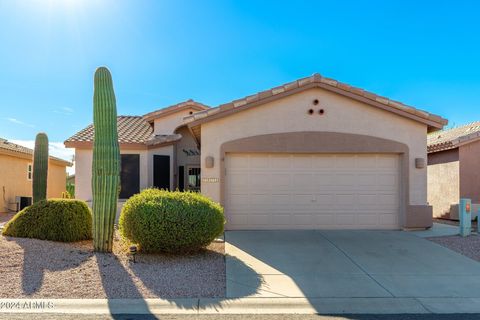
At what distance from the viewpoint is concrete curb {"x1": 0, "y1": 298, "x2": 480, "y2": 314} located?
547 cm

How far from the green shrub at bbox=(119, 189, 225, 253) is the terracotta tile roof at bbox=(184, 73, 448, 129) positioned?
137 inches

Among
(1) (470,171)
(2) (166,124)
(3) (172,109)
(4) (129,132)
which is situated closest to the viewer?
(1) (470,171)

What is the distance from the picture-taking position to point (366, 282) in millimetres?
6688

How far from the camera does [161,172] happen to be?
1522 cm

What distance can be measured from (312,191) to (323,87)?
9.67 ft

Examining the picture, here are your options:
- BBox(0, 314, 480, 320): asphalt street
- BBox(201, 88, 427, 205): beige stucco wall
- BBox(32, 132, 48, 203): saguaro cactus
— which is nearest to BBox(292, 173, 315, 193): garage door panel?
BBox(201, 88, 427, 205): beige stucco wall

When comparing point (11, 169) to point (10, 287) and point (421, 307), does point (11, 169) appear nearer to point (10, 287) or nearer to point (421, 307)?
point (10, 287)

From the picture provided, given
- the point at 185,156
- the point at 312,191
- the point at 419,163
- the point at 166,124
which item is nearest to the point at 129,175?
the point at 185,156

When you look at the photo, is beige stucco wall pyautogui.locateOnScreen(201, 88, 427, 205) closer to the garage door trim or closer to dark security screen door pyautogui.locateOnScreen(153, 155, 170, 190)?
the garage door trim

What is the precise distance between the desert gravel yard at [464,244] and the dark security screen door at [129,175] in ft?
31.6

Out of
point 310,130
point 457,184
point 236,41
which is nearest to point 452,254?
point 310,130

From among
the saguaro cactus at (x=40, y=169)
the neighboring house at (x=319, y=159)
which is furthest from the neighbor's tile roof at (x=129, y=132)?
the neighboring house at (x=319, y=159)

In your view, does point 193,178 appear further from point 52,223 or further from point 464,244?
point 464,244

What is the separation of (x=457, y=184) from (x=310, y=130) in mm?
7836
